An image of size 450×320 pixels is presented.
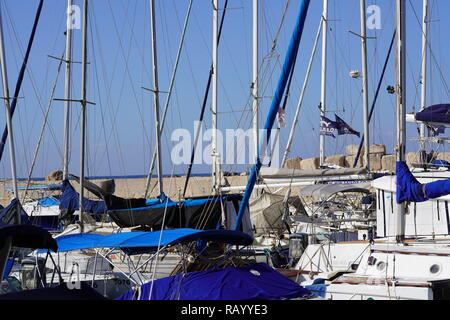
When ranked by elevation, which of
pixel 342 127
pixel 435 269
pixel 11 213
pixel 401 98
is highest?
pixel 401 98

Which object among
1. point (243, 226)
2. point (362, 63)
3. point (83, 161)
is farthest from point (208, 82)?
point (243, 226)

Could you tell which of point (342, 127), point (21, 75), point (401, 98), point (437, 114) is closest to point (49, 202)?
point (21, 75)

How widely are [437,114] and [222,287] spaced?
8.79 metres

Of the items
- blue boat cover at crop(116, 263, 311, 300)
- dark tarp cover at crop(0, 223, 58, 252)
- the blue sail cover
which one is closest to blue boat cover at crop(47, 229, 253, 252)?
blue boat cover at crop(116, 263, 311, 300)

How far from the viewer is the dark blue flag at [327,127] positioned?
30.2 meters

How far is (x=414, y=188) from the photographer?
1456cm

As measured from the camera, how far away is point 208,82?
94.4ft

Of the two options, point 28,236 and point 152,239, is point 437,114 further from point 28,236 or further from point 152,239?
point 28,236

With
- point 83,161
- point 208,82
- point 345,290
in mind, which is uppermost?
point 208,82

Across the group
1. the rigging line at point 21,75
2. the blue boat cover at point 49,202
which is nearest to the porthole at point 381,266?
the rigging line at point 21,75

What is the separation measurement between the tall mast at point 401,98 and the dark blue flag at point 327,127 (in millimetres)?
14428

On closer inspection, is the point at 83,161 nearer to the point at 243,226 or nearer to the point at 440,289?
the point at 243,226

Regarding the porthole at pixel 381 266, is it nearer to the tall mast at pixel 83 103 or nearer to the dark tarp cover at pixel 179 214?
the dark tarp cover at pixel 179 214
